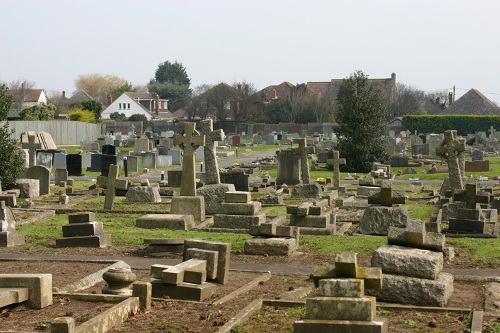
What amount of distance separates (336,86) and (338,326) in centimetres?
11106

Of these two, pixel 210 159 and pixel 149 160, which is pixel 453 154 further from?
pixel 149 160

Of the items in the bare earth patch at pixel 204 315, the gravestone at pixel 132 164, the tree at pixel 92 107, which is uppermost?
the tree at pixel 92 107

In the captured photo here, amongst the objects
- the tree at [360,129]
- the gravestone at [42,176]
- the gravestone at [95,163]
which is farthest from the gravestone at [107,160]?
the tree at [360,129]

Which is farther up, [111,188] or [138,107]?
[138,107]

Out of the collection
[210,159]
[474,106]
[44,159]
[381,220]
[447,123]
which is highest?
[474,106]

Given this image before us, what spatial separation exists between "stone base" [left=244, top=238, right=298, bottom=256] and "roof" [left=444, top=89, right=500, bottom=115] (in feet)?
300

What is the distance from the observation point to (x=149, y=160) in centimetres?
4628

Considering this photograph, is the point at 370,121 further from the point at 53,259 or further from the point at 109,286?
the point at 109,286

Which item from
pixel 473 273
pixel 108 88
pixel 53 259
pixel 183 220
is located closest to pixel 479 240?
pixel 473 273

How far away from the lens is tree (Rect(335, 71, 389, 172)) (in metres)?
44.9

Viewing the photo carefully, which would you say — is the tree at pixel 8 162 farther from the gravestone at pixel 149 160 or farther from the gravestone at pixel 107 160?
the gravestone at pixel 149 160

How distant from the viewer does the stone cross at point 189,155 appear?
78.2ft

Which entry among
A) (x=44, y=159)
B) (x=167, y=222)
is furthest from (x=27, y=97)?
(x=167, y=222)

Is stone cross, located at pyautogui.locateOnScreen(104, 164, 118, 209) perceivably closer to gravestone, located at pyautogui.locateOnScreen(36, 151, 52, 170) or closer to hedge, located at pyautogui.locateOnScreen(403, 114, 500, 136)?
gravestone, located at pyautogui.locateOnScreen(36, 151, 52, 170)
